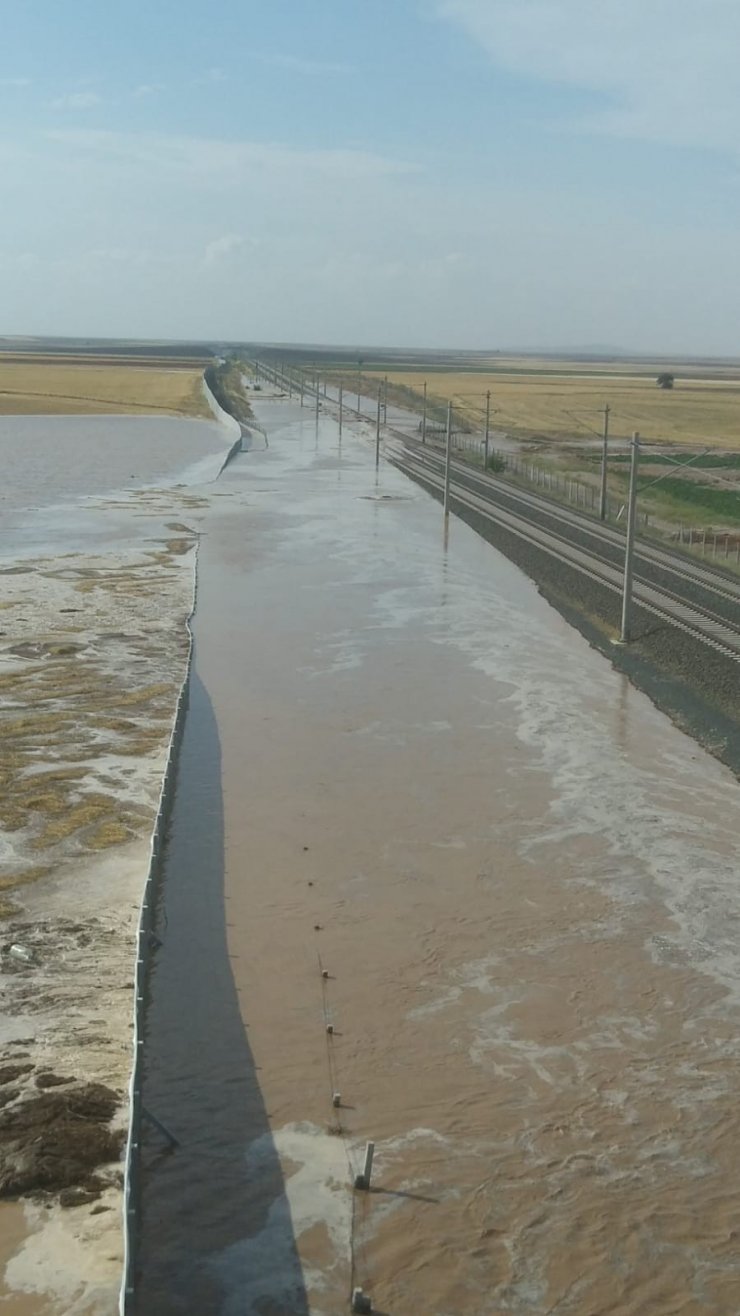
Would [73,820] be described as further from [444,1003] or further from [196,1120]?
[196,1120]

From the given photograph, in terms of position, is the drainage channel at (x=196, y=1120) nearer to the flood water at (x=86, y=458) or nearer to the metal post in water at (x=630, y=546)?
the metal post in water at (x=630, y=546)

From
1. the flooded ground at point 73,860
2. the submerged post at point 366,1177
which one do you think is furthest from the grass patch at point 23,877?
the submerged post at point 366,1177

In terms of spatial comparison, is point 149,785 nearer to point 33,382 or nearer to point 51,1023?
point 51,1023

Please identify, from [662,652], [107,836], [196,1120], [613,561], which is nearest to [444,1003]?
[196,1120]

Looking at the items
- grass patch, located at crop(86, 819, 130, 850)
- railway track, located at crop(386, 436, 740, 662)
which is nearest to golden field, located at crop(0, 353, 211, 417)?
railway track, located at crop(386, 436, 740, 662)

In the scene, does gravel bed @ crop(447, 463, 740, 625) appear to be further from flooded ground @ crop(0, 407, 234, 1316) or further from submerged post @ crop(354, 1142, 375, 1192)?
submerged post @ crop(354, 1142, 375, 1192)

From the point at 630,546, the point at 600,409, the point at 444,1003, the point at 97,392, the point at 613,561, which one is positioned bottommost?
the point at 444,1003

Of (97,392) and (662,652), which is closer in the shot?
(662,652)

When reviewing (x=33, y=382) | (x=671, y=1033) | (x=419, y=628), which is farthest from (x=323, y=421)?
(x=671, y=1033)
